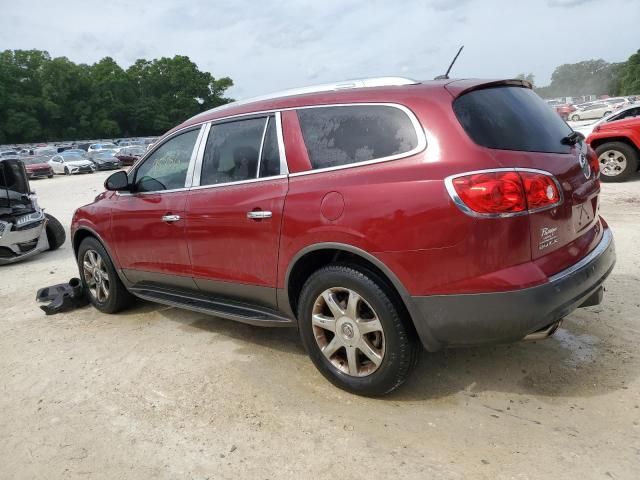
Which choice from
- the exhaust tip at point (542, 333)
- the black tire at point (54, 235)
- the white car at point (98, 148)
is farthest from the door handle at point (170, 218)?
the white car at point (98, 148)

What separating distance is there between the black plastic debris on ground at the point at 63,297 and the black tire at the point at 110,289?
0.21m

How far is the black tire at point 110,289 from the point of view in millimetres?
4957

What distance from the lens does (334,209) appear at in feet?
9.75

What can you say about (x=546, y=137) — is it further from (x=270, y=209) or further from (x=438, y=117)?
(x=270, y=209)

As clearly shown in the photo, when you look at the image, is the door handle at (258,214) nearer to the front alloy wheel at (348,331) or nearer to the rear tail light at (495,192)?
the front alloy wheel at (348,331)

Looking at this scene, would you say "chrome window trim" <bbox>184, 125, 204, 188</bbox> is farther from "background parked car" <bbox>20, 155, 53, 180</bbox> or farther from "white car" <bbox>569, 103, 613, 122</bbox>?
"white car" <bbox>569, 103, 613, 122</bbox>

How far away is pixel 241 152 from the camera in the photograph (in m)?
3.68

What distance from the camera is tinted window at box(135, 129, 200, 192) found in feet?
13.6

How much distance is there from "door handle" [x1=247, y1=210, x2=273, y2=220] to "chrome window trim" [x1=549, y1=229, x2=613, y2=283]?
1677 millimetres

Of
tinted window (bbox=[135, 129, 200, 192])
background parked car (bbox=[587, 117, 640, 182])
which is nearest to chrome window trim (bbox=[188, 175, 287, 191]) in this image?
tinted window (bbox=[135, 129, 200, 192])

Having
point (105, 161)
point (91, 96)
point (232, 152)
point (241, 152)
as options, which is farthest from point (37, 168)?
point (91, 96)

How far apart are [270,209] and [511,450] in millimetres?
1900

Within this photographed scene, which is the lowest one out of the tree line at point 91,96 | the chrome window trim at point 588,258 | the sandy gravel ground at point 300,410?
the sandy gravel ground at point 300,410

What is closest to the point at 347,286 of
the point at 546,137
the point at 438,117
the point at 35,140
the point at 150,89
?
the point at 438,117
